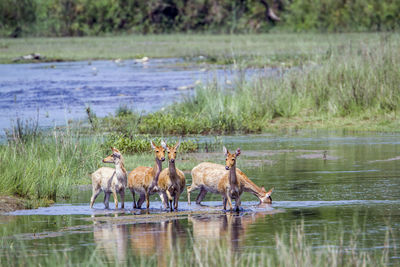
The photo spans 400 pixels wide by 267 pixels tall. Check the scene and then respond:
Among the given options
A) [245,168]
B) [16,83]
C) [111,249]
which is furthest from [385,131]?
[16,83]

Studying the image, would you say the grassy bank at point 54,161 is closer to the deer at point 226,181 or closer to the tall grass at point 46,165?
the tall grass at point 46,165

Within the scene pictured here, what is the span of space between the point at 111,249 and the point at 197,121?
1444 cm

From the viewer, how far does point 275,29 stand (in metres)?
71.5

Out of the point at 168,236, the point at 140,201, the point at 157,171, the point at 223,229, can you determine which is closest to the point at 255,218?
the point at 223,229

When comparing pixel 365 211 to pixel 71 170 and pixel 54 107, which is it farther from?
pixel 54 107

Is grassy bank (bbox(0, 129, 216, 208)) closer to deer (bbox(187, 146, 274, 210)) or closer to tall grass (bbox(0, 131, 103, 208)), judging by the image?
tall grass (bbox(0, 131, 103, 208))

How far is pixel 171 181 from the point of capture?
1367 cm

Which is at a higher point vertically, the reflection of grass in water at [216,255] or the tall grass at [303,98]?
the tall grass at [303,98]

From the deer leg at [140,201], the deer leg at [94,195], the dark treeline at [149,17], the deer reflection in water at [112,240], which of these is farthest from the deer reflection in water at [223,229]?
the dark treeline at [149,17]

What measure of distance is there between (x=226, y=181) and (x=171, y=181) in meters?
0.88

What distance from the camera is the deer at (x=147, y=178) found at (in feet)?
45.3

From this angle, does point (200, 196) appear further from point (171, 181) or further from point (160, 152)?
point (160, 152)

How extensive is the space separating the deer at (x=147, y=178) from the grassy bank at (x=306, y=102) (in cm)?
973

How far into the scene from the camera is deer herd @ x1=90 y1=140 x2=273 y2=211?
13.5 m
